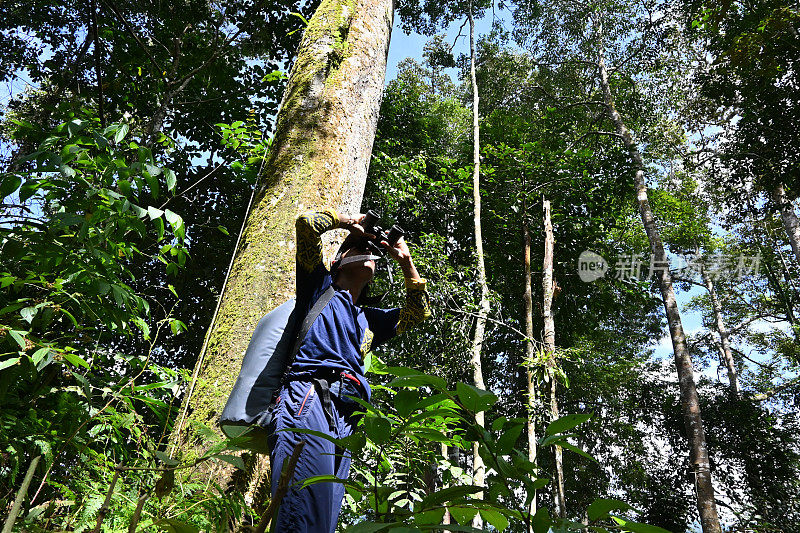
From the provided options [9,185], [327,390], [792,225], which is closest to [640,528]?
[327,390]

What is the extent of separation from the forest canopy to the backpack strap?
0.58ft

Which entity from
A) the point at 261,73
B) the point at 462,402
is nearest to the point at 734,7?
the point at 261,73

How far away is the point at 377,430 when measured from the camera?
1.74ft

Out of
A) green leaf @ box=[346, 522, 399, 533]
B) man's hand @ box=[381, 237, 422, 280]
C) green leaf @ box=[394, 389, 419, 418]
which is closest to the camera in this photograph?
green leaf @ box=[346, 522, 399, 533]

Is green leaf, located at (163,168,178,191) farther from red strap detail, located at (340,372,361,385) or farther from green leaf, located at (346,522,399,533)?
green leaf, located at (346,522,399,533)

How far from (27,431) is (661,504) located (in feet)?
41.0

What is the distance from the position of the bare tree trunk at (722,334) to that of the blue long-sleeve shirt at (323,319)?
17024 mm

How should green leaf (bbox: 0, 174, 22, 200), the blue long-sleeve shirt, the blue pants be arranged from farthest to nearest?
the blue long-sleeve shirt
green leaf (bbox: 0, 174, 22, 200)
the blue pants

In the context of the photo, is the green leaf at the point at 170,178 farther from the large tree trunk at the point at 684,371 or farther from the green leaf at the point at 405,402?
the large tree trunk at the point at 684,371

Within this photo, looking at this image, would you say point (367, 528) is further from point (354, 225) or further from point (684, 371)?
point (684, 371)

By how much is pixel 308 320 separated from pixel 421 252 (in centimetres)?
591

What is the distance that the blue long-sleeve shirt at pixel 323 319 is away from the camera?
1.75 metres

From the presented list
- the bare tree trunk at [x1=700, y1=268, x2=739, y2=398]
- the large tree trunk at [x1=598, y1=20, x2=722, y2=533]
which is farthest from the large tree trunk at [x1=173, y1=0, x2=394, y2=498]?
the bare tree trunk at [x1=700, y1=268, x2=739, y2=398]

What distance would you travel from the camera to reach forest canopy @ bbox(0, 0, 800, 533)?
53.6 inches
